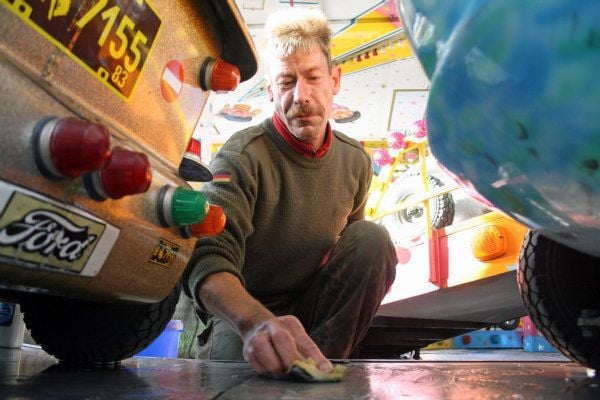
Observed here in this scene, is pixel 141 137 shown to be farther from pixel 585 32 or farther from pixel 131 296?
pixel 585 32

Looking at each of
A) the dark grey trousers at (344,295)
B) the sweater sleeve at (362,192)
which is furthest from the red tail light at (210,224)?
the sweater sleeve at (362,192)

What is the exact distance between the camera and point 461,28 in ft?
1.50

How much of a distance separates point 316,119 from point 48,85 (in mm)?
A: 992

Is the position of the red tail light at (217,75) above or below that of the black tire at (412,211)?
below

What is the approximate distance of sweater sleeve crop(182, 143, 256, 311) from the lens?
105cm

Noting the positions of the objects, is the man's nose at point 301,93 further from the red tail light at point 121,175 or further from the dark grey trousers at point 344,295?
the red tail light at point 121,175

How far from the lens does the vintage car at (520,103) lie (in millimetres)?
408

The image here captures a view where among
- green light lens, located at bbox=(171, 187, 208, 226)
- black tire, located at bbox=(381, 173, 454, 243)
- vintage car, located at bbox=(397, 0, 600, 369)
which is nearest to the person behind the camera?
vintage car, located at bbox=(397, 0, 600, 369)

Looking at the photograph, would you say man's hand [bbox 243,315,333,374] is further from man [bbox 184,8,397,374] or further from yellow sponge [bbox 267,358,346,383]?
man [bbox 184,8,397,374]

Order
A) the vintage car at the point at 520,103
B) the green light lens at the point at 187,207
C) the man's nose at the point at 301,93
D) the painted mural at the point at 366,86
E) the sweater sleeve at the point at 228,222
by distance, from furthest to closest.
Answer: the painted mural at the point at 366,86, the man's nose at the point at 301,93, the sweater sleeve at the point at 228,222, the green light lens at the point at 187,207, the vintage car at the point at 520,103

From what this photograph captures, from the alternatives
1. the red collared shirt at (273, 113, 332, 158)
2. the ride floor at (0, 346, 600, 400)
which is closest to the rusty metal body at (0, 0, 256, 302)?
the ride floor at (0, 346, 600, 400)

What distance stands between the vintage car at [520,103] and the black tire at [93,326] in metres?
0.60

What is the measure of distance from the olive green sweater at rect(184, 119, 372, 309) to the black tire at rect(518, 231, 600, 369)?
0.59 metres

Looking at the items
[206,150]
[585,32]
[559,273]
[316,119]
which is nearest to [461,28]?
[585,32]
